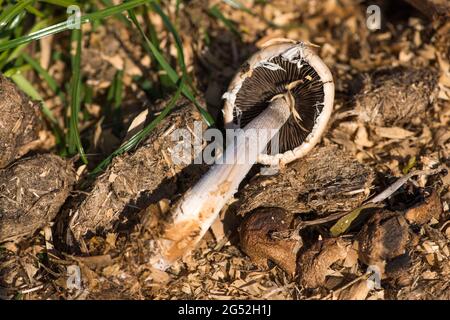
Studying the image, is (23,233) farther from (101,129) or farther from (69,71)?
(69,71)

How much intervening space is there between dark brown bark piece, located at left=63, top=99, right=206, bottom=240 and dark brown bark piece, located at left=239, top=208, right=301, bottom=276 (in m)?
0.49

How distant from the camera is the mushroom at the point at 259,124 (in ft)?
9.77

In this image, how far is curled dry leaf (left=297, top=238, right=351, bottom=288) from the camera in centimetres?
301

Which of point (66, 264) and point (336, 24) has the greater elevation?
point (336, 24)

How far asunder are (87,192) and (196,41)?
1.63 m

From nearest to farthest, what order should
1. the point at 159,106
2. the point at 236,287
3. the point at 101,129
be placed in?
the point at 236,287 < the point at 159,106 < the point at 101,129

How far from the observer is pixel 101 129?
384cm

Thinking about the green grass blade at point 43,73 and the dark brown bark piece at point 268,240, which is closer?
the dark brown bark piece at point 268,240

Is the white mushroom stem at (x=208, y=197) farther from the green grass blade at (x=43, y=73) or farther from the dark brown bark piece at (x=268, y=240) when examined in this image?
the green grass blade at (x=43, y=73)

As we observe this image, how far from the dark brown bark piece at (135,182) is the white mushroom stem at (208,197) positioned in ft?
1.01

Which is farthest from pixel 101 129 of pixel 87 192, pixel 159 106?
pixel 87 192
